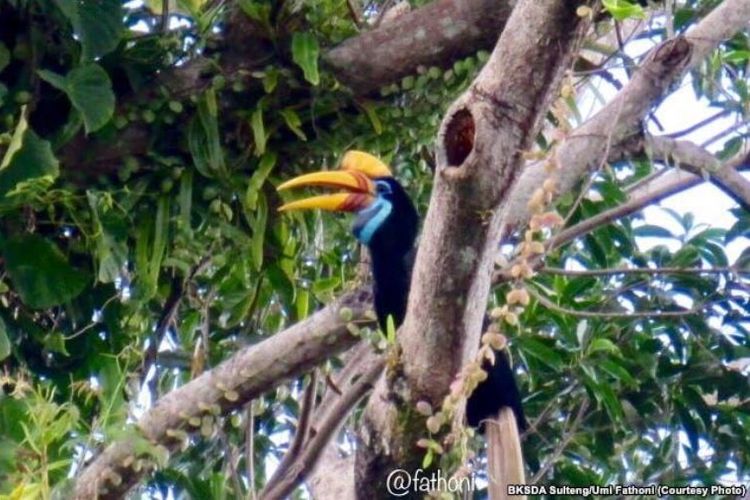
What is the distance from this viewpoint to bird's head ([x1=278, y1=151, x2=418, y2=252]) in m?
3.05

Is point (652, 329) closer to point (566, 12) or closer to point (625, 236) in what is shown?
point (625, 236)

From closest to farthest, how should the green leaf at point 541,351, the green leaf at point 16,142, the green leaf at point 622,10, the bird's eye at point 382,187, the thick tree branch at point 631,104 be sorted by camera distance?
the green leaf at point 622,10 → the thick tree branch at point 631,104 → the green leaf at point 16,142 → the bird's eye at point 382,187 → the green leaf at point 541,351

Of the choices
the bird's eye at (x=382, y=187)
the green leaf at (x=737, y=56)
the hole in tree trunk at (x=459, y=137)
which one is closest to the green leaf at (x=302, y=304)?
→ the bird's eye at (x=382, y=187)

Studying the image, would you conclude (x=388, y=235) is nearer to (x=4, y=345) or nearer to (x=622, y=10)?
(x=4, y=345)

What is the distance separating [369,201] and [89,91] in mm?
631

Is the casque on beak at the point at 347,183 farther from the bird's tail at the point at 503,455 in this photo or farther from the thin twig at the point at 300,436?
the bird's tail at the point at 503,455

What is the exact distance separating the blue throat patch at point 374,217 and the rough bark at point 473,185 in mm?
1095

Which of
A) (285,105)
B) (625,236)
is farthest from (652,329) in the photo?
(285,105)

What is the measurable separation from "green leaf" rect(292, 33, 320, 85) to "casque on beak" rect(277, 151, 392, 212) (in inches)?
7.1

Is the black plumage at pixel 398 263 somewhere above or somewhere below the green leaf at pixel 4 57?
below

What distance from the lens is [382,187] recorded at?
326 cm

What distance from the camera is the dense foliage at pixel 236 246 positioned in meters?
2.93

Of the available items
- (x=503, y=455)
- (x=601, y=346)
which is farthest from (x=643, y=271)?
(x=503, y=455)

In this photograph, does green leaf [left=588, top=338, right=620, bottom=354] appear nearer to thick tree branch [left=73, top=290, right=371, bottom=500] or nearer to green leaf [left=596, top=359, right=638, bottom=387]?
green leaf [left=596, top=359, right=638, bottom=387]
